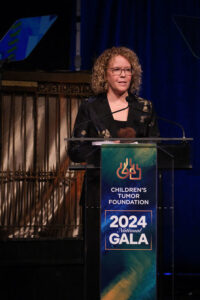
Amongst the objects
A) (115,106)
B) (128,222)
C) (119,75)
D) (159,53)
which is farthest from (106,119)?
(159,53)

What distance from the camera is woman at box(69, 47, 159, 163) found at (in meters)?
3.00

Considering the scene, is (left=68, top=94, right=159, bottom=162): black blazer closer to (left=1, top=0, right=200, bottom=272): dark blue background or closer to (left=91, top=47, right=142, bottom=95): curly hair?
(left=91, top=47, right=142, bottom=95): curly hair

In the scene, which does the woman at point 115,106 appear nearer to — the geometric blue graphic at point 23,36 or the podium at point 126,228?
the podium at point 126,228

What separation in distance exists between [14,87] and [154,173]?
198cm

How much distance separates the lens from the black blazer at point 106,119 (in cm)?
298

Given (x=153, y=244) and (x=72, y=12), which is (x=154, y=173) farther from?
(x=72, y=12)

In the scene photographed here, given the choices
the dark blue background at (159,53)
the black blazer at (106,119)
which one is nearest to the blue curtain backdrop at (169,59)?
the dark blue background at (159,53)

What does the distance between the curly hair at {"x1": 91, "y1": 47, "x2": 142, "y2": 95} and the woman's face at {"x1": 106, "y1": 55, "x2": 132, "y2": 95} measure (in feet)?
0.10

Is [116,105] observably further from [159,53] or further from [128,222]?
[159,53]

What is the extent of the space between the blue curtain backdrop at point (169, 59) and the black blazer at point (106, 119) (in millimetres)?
1081

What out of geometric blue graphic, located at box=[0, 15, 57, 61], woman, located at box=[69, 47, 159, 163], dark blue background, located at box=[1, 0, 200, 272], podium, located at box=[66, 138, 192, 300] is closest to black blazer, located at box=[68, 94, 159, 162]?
woman, located at box=[69, 47, 159, 163]

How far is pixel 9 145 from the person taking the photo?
385 centimetres

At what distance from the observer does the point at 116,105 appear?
3.11 metres

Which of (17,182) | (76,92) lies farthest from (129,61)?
(17,182)
